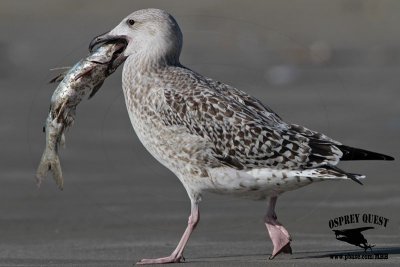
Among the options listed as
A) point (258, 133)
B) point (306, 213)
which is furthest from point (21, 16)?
point (258, 133)

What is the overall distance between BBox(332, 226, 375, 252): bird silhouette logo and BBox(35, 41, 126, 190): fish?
2.08 meters

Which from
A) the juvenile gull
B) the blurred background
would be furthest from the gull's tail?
the blurred background

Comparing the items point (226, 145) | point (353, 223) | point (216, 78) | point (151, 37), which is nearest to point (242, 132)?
point (226, 145)

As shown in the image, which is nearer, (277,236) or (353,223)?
(277,236)

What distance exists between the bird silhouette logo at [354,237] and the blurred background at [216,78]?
7 centimetres

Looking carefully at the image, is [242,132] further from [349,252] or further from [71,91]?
[71,91]

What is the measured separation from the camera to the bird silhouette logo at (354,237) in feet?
35.5

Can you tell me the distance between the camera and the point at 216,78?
18625 millimetres

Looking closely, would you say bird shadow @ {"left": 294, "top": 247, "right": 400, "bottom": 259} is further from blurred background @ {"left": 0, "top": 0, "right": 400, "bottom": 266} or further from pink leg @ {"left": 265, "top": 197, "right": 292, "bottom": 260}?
pink leg @ {"left": 265, "top": 197, "right": 292, "bottom": 260}

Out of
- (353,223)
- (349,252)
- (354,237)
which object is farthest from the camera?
(353,223)

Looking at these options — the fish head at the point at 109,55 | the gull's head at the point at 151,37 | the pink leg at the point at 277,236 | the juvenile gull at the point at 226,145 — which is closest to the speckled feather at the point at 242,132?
the juvenile gull at the point at 226,145

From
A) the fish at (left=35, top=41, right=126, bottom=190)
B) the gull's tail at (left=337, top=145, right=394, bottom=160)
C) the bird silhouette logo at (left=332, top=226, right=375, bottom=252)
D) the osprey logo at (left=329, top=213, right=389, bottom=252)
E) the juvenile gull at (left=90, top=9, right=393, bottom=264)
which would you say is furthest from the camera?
the fish at (left=35, top=41, right=126, bottom=190)

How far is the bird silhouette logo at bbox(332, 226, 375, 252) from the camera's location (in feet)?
35.5

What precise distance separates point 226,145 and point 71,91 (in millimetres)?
1563
